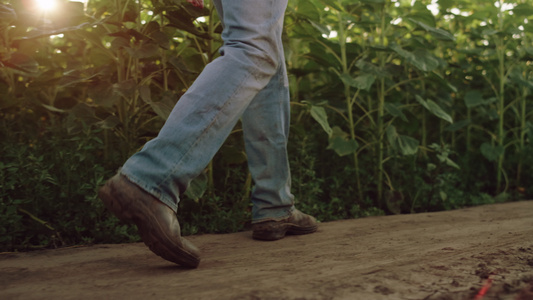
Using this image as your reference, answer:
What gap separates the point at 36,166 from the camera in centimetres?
222

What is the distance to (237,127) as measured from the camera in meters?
2.76

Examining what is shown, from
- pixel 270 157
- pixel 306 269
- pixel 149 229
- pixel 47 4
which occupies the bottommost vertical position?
pixel 306 269

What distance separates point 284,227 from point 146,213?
860mm

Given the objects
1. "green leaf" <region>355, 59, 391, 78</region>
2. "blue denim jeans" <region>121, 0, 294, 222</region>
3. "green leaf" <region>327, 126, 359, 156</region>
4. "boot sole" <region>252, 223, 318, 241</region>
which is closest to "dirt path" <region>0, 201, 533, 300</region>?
"boot sole" <region>252, 223, 318, 241</region>

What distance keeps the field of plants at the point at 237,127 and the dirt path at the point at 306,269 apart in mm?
330

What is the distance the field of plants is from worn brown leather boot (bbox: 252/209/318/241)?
309 mm

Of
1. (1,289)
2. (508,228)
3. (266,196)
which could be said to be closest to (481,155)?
(508,228)

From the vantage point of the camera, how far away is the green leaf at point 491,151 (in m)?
3.75

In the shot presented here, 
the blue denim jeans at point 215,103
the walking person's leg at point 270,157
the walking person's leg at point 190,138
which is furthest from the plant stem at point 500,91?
the walking person's leg at point 190,138

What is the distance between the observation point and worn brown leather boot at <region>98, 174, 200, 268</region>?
61.4 inches

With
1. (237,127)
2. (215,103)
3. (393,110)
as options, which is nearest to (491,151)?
(393,110)

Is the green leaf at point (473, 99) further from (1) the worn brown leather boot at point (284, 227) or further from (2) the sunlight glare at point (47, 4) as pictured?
(2) the sunlight glare at point (47, 4)

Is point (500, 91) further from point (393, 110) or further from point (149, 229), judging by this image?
point (149, 229)

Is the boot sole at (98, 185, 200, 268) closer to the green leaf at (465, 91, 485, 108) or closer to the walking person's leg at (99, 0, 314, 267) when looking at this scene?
the walking person's leg at (99, 0, 314, 267)
